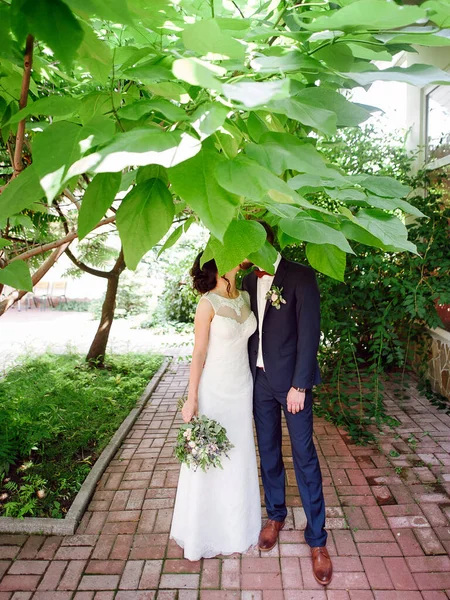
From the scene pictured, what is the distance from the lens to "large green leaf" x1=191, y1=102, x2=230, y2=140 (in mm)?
377

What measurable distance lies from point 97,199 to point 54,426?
161 inches

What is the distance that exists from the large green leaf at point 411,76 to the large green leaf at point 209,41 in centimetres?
18

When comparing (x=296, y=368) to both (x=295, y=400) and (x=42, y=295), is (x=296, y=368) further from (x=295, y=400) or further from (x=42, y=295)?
(x=42, y=295)

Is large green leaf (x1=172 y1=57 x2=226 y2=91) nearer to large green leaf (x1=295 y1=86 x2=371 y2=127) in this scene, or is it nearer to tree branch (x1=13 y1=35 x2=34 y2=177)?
large green leaf (x1=295 y1=86 x2=371 y2=127)

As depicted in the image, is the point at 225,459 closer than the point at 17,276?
No

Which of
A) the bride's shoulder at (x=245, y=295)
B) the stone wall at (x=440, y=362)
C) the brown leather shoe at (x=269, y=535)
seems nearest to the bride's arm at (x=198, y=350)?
the bride's shoulder at (x=245, y=295)

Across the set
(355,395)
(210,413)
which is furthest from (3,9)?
(355,395)

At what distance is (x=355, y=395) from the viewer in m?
4.16

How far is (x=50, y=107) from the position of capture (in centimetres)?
51

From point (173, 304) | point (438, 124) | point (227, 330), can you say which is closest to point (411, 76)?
point (227, 330)

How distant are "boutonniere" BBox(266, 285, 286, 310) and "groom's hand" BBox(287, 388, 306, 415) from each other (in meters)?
0.47

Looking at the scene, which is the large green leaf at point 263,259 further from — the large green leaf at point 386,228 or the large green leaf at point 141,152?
Answer: the large green leaf at point 141,152

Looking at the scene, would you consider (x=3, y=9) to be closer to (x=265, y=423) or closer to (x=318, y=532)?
(x=265, y=423)

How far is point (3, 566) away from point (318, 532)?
184 cm
